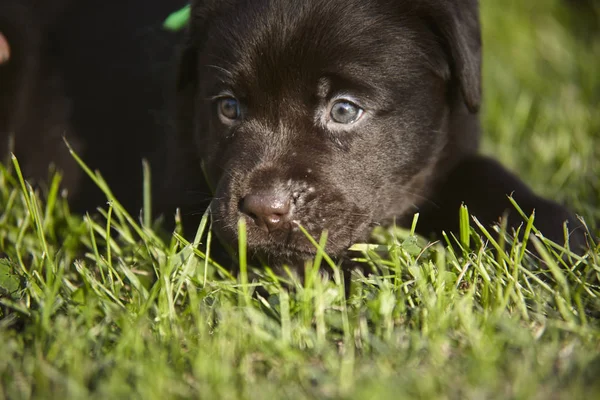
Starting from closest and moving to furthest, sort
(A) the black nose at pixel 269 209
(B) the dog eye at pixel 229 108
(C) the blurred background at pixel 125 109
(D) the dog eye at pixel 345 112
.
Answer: (A) the black nose at pixel 269 209 → (D) the dog eye at pixel 345 112 → (B) the dog eye at pixel 229 108 → (C) the blurred background at pixel 125 109

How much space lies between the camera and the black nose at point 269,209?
2.08m

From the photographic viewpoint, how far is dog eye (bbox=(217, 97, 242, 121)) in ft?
7.98

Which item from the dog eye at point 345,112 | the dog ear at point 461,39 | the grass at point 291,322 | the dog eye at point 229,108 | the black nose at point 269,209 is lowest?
the grass at point 291,322

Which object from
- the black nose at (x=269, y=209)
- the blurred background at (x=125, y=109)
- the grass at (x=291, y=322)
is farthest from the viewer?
the blurred background at (x=125, y=109)

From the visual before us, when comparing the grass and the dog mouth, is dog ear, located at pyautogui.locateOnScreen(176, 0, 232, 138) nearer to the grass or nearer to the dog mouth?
the grass

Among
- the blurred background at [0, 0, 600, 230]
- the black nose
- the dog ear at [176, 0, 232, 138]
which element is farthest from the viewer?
the blurred background at [0, 0, 600, 230]

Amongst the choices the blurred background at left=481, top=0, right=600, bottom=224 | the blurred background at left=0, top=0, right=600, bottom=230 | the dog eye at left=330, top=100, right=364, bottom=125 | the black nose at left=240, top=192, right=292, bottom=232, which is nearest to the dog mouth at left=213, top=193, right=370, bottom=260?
the black nose at left=240, top=192, right=292, bottom=232

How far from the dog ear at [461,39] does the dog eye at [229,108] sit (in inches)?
27.4

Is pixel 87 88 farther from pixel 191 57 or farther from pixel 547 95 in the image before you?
pixel 547 95

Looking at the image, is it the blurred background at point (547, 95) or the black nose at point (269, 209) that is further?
the blurred background at point (547, 95)

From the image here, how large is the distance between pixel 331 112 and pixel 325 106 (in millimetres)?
27

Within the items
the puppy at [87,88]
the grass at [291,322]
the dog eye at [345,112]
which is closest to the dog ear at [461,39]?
the dog eye at [345,112]

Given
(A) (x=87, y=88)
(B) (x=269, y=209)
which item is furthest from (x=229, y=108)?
(A) (x=87, y=88)

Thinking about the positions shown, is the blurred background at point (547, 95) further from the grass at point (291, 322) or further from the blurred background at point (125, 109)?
the grass at point (291, 322)
